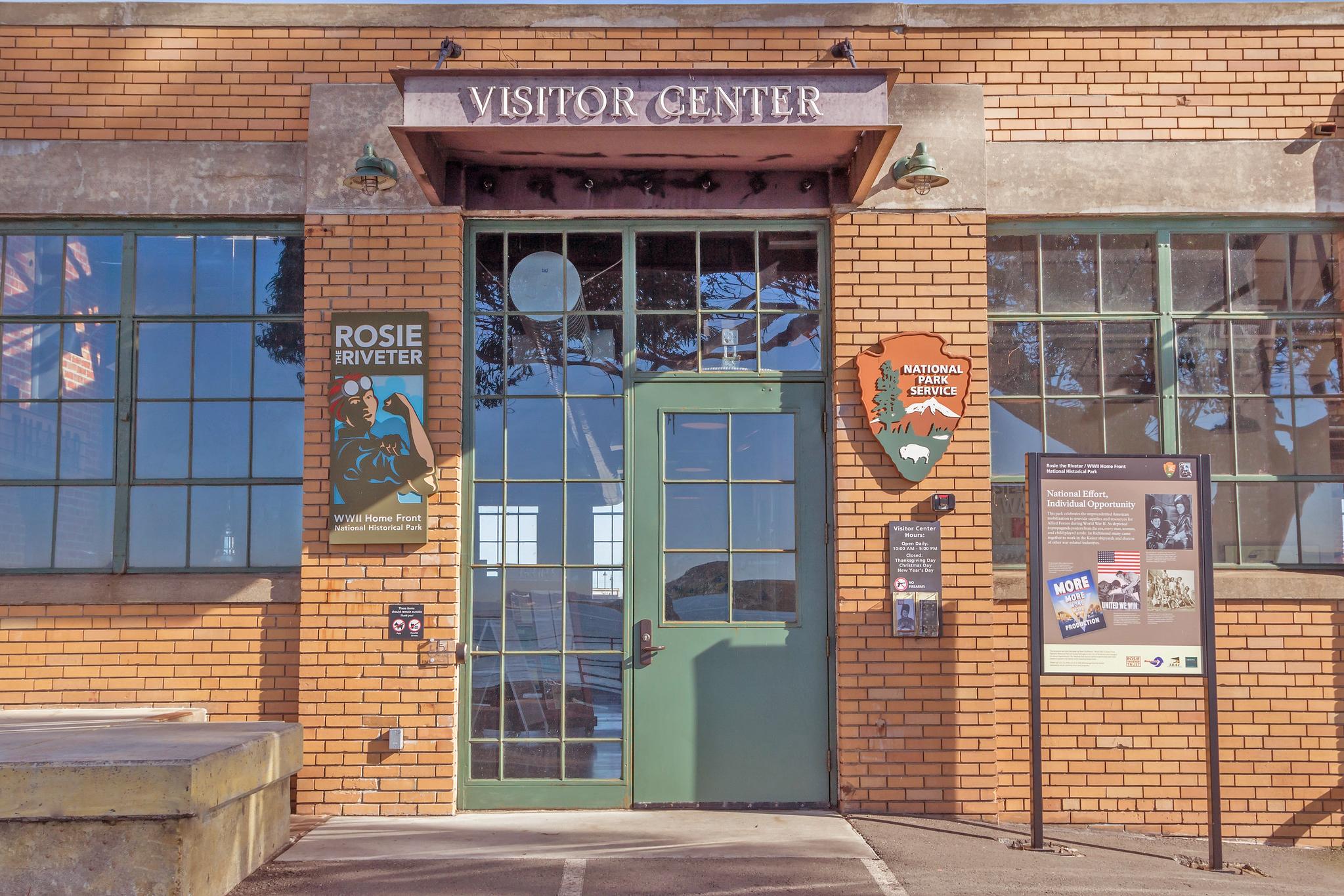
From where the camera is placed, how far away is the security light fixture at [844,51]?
6738mm

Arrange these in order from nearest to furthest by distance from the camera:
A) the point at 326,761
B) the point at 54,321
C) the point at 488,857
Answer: the point at 488,857 → the point at 326,761 → the point at 54,321

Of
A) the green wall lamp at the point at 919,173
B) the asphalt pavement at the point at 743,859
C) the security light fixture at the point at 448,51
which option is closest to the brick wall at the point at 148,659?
the asphalt pavement at the point at 743,859

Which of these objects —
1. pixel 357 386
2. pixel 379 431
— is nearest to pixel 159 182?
pixel 357 386

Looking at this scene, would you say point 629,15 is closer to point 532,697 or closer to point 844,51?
point 844,51

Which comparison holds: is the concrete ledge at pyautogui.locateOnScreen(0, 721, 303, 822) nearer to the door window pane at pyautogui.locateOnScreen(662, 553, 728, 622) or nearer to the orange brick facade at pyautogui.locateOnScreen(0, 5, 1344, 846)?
the orange brick facade at pyautogui.locateOnScreen(0, 5, 1344, 846)

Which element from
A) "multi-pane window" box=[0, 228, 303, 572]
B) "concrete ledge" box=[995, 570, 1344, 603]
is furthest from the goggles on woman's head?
"concrete ledge" box=[995, 570, 1344, 603]

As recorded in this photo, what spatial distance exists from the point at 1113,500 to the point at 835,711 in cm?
200

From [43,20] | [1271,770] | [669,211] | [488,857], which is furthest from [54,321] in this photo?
[1271,770]

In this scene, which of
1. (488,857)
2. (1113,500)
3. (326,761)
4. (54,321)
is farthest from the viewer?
(54,321)

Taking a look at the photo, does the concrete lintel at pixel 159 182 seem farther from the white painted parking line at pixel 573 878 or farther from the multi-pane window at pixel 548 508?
the white painted parking line at pixel 573 878

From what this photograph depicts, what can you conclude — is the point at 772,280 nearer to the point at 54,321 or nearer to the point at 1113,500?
the point at 1113,500

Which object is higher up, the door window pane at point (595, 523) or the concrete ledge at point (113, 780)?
the door window pane at point (595, 523)

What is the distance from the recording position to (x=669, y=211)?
6.85 meters

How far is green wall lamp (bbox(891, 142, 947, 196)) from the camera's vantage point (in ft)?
20.9
